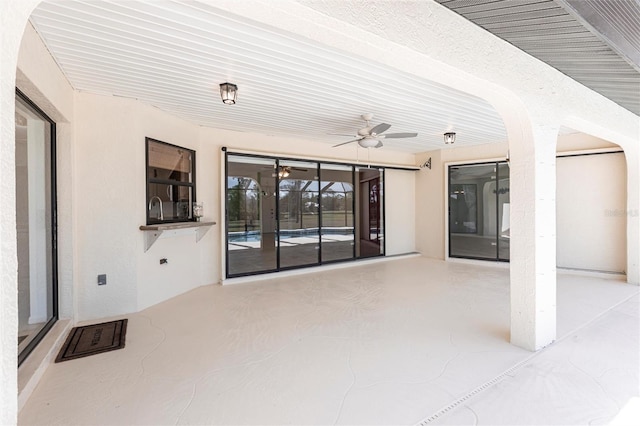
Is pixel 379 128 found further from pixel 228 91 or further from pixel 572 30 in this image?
pixel 572 30

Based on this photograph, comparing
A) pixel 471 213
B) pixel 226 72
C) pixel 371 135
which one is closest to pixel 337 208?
pixel 371 135

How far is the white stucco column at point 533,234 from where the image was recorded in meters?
2.85

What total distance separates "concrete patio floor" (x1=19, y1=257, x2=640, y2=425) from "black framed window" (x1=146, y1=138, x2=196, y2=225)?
128 centimetres

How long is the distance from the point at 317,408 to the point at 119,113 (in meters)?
3.93

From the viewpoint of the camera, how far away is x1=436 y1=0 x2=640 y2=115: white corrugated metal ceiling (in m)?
2.07

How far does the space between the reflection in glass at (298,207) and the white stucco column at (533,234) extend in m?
4.20

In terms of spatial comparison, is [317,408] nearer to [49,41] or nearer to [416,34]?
[416,34]

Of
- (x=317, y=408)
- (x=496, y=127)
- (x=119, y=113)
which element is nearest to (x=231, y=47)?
(x=119, y=113)

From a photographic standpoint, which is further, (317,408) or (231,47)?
(231,47)

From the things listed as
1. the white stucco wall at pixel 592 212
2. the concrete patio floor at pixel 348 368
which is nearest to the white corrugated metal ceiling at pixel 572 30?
the concrete patio floor at pixel 348 368

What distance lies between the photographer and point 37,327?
3008mm

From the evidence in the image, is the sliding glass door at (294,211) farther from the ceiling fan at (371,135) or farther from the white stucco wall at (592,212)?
the white stucco wall at (592,212)

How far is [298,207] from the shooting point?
695cm

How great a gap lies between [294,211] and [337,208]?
1048 millimetres
